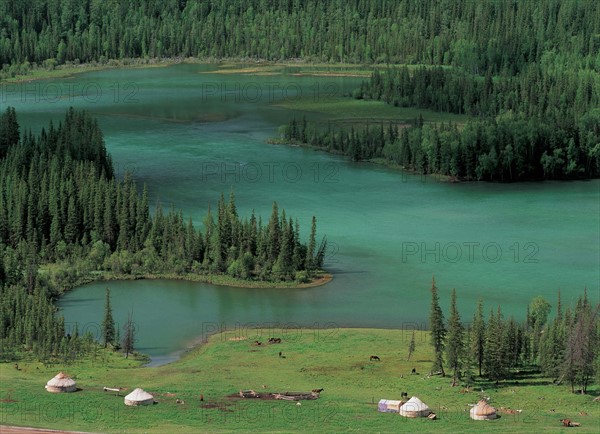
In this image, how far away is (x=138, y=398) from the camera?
88.2 meters

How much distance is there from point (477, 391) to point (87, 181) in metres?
62.8

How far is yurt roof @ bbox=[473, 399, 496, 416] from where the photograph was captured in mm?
86375

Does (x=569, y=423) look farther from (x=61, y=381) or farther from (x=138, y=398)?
(x=61, y=381)

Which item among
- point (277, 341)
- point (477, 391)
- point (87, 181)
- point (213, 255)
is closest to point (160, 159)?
point (87, 181)

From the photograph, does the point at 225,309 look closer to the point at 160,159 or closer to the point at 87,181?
the point at 87,181

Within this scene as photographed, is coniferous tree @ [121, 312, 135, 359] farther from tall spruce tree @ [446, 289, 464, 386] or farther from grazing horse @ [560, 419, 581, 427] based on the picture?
grazing horse @ [560, 419, 581, 427]

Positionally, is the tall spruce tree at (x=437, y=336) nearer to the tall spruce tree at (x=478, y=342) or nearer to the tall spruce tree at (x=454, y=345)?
the tall spruce tree at (x=454, y=345)

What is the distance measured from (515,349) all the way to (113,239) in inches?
1939

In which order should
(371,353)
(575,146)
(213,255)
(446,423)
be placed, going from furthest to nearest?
(575,146)
(213,255)
(371,353)
(446,423)

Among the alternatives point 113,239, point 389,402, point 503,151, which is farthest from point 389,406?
point 503,151

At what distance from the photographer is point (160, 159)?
188 m

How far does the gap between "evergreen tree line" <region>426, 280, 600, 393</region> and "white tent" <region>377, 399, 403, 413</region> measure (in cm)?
880

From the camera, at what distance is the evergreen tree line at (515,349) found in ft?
310

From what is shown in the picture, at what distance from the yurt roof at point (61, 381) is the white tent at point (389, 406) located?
1859 cm
